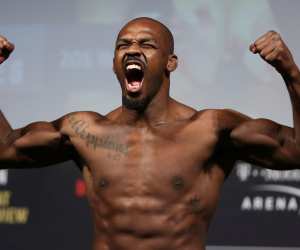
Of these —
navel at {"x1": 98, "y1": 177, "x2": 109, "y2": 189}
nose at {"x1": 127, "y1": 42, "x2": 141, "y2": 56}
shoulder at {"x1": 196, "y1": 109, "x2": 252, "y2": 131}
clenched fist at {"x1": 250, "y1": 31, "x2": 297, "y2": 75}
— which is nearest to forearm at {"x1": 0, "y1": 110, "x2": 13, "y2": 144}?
navel at {"x1": 98, "y1": 177, "x2": 109, "y2": 189}

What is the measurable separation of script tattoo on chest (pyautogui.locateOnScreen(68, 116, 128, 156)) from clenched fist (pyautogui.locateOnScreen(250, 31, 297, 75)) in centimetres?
45

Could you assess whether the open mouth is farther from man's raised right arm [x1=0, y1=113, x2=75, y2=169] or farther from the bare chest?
man's raised right arm [x1=0, y1=113, x2=75, y2=169]

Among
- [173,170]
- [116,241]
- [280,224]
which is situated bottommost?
[280,224]

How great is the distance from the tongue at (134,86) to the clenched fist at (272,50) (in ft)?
1.10

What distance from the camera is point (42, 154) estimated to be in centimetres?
239

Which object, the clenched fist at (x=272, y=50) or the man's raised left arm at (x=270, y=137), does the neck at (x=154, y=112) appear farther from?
the clenched fist at (x=272, y=50)

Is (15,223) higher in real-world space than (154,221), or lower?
lower

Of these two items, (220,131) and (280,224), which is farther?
(280,224)

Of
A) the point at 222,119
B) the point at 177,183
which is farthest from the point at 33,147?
the point at 222,119

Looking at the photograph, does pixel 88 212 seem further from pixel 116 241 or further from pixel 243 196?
pixel 116 241

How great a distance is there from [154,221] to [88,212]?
1.59 meters

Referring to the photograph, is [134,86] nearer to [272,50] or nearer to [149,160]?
[149,160]

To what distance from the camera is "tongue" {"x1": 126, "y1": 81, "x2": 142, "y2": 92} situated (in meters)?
2.29

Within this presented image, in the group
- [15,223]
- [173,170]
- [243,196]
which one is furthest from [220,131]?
[15,223]
